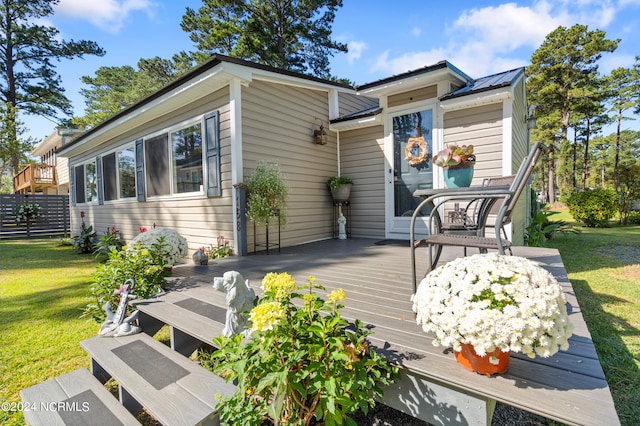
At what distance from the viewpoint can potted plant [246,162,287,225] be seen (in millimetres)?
4148

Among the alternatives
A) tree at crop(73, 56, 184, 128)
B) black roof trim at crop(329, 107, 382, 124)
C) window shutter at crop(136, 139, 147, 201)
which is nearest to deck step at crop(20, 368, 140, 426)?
black roof trim at crop(329, 107, 382, 124)

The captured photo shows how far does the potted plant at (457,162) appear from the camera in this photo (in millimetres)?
2303

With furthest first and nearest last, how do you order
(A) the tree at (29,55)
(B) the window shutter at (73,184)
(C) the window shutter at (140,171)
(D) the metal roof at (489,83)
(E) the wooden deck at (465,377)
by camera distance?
(A) the tree at (29,55) < (B) the window shutter at (73,184) < (C) the window shutter at (140,171) < (D) the metal roof at (489,83) < (E) the wooden deck at (465,377)

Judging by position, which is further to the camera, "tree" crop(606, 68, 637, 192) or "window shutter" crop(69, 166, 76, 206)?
"tree" crop(606, 68, 637, 192)

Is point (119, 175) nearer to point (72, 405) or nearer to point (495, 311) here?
point (72, 405)

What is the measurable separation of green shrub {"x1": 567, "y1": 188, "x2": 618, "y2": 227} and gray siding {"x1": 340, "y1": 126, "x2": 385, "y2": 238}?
8.99 m

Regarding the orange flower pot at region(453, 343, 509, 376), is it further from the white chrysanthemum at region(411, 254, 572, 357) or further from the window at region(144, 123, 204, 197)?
the window at region(144, 123, 204, 197)

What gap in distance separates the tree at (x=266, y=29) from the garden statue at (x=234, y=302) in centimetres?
1077

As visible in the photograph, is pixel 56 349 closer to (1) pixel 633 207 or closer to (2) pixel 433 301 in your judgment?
(2) pixel 433 301

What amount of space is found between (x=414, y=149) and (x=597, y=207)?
29.3ft

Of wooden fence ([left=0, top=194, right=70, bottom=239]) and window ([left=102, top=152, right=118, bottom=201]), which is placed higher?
window ([left=102, top=152, right=118, bottom=201])

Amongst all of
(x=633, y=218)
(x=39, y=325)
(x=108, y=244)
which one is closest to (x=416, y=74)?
(x=39, y=325)

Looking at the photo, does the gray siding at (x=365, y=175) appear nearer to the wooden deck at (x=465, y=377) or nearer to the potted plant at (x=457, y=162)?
the potted plant at (x=457, y=162)

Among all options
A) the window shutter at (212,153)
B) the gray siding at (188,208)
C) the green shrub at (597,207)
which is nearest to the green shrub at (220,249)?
the gray siding at (188,208)
